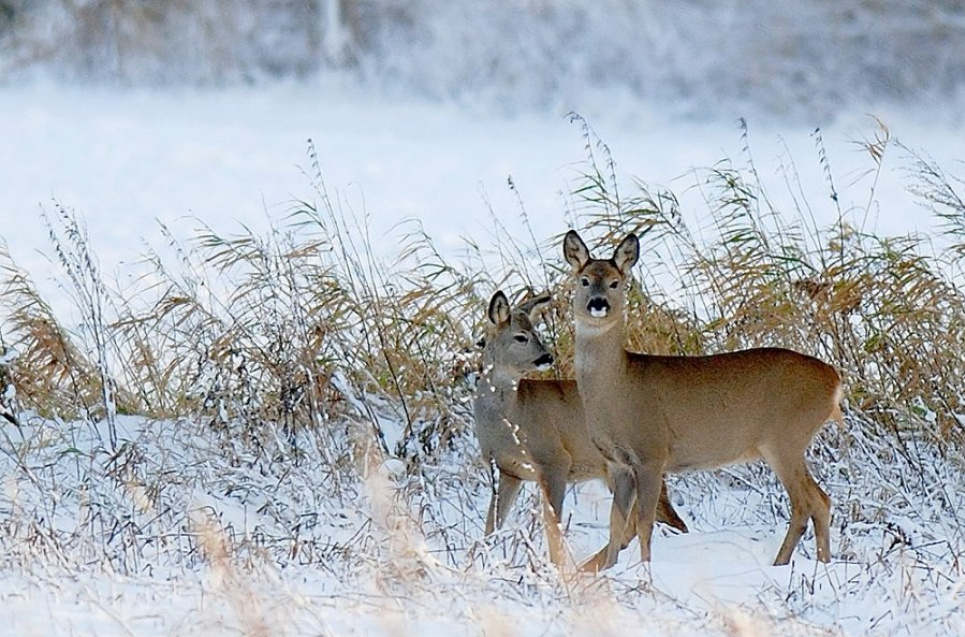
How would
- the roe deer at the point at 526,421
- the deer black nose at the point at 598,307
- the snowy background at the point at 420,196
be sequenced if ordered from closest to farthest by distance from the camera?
the snowy background at the point at 420,196, the deer black nose at the point at 598,307, the roe deer at the point at 526,421

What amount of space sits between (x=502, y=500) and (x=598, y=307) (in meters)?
0.86

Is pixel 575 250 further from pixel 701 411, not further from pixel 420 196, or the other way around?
pixel 420 196

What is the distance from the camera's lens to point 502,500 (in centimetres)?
677

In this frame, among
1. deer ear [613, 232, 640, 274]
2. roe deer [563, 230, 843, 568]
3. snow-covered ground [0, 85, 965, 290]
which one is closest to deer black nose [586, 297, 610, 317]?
roe deer [563, 230, 843, 568]

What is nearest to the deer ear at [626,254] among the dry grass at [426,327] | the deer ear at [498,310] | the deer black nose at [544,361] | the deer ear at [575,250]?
the deer ear at [575,250]

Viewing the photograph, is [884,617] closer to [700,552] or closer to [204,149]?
[700,552]

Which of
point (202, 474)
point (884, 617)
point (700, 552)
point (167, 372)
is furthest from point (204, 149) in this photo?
point (884, 617)

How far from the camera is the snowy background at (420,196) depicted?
15.2 ft

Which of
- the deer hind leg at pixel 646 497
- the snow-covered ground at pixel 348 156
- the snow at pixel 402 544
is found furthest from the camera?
the snow-covered ground at pixel 348 156

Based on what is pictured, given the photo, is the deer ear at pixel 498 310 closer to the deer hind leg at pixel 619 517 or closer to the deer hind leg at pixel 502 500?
the deer hind leg at pixel 502 500

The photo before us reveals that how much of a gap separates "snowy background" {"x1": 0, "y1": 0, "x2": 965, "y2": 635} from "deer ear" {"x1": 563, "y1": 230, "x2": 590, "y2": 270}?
0.96 m

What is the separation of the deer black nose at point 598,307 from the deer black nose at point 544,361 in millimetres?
595

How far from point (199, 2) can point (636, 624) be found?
13332mm

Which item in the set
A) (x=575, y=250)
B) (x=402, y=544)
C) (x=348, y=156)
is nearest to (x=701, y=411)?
(x=575, y=250)
